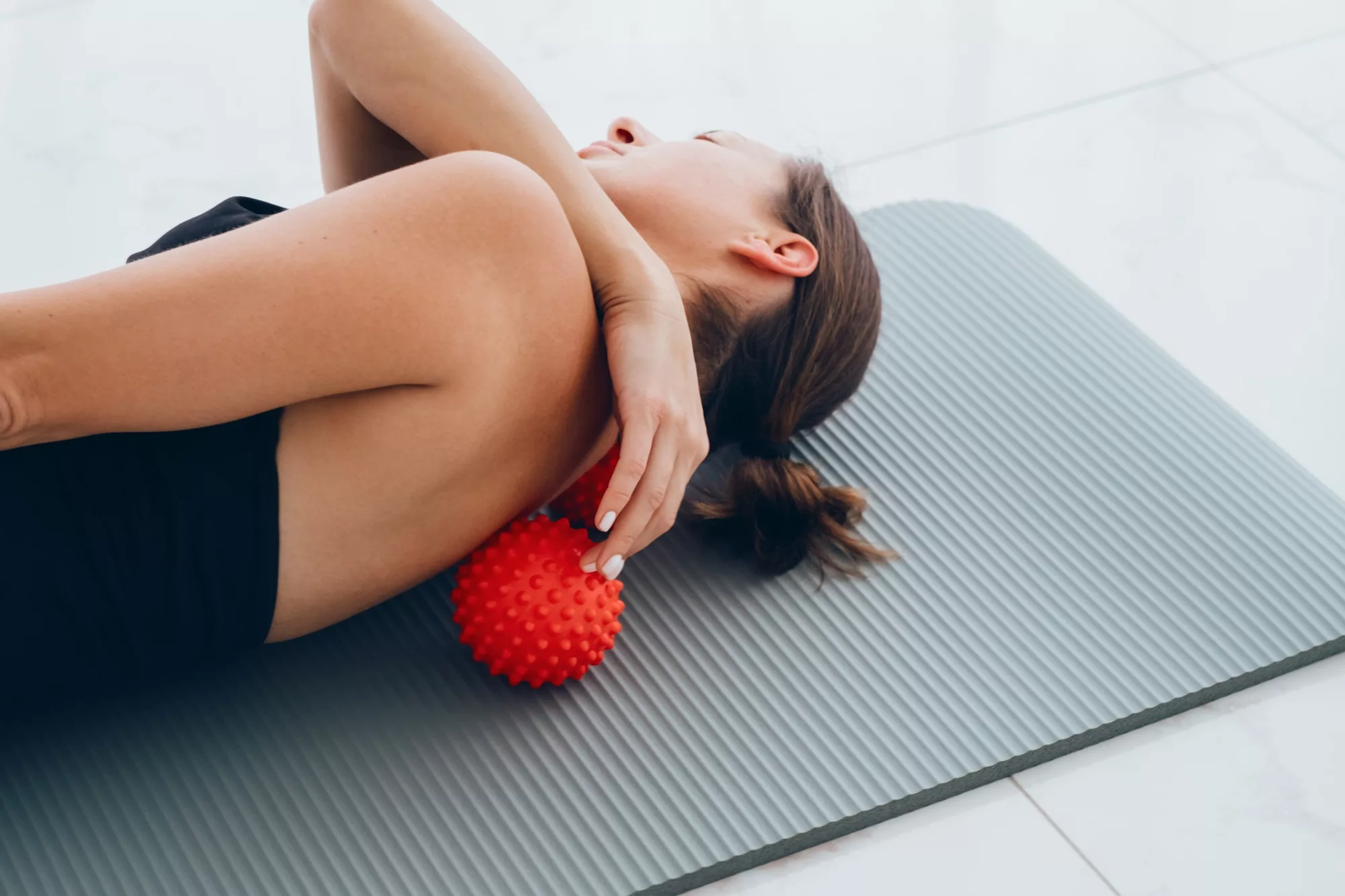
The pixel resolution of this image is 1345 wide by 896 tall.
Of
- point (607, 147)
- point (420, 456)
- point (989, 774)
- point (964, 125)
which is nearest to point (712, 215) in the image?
point (607, 147)

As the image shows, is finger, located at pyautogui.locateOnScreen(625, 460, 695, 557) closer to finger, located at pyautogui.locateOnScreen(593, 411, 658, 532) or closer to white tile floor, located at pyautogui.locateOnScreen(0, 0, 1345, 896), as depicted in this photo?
finger, located at pyautogui.locateOnScreen(593, 411, 658, 532)

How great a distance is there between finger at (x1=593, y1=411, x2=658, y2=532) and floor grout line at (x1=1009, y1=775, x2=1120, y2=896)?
0.55 meters

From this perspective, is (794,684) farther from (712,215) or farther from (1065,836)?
(712,215)

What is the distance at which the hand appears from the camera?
1221 millimetres

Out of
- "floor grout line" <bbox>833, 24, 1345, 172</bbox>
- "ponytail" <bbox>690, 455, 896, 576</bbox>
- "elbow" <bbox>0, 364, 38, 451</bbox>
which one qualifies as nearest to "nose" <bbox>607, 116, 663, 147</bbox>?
"ponytail" <bbox>690, 455, 896, 576</bbox>

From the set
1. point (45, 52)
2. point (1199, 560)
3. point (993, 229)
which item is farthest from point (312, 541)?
point (45, 52)

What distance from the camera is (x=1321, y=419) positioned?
1.94 m

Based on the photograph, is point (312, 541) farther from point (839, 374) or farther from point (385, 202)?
point (839, 374)

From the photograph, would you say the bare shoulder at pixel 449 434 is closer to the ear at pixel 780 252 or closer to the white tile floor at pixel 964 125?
the ear at pixel 780 252

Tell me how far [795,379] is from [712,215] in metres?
0.20

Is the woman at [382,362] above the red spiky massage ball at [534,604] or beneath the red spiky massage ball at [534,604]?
above

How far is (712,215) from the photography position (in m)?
1.43

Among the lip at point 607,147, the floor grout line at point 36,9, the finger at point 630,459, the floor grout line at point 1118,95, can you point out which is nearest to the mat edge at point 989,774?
the finger at point 630,459

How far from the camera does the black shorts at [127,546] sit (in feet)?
3.82
